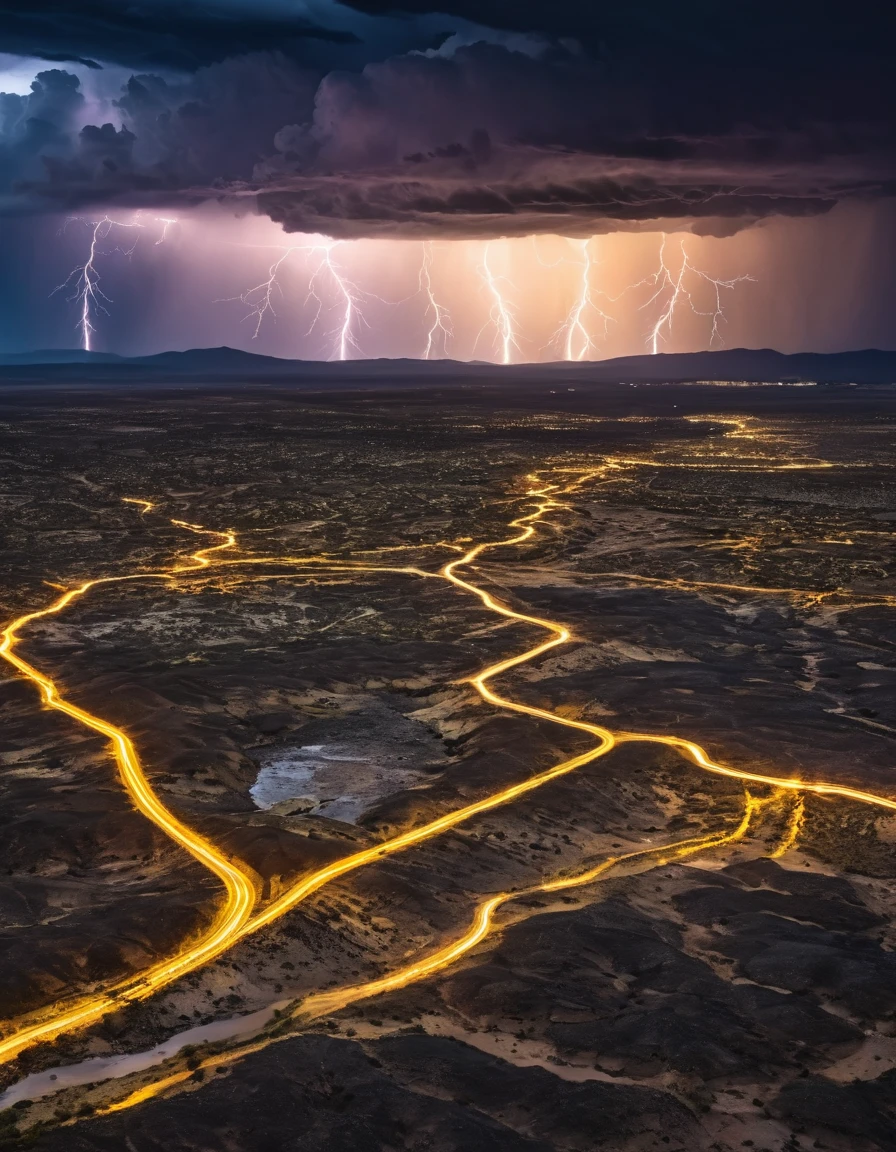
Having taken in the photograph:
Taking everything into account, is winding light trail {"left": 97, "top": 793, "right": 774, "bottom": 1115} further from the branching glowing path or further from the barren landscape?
the branching glowing path

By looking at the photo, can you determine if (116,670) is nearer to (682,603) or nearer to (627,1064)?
(682,603)

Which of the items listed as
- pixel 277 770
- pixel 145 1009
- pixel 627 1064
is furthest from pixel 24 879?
pixel 627 1064

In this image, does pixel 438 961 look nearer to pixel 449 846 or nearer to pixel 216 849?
pixel 449 846

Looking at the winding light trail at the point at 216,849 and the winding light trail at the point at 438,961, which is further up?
the winding light trail at the point at 438,961

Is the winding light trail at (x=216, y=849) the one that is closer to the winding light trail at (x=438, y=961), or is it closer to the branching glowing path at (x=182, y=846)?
the branching glowing path at (x=182, y=846)

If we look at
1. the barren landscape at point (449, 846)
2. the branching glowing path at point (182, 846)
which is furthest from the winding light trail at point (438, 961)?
the branching glowing path at point (182, 846)

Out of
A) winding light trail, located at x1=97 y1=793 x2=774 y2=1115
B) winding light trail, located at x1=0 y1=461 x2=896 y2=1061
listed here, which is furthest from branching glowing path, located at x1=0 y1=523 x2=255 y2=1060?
winding light trail, located at x1=97 y1=793 x2=774 y2=1115

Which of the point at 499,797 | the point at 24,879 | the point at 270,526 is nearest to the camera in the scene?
the point at 24,879

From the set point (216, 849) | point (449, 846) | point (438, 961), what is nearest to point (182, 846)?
point (216, 849)
